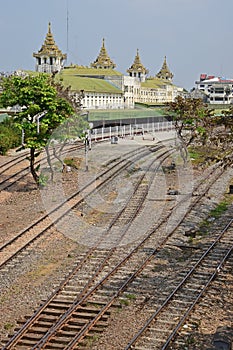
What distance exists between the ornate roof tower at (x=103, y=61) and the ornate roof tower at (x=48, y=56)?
2066 cm

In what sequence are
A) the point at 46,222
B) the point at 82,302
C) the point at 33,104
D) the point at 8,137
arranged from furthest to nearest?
the point at 8,137
the point at 33,104
the point at 46,222
the point at 82,302

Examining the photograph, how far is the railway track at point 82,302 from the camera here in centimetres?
956

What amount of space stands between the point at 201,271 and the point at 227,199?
914cm

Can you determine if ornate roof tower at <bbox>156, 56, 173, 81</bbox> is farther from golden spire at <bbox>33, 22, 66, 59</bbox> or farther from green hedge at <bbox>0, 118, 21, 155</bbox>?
green hedge at <bbox>0, 118, 21, 155</bbox>

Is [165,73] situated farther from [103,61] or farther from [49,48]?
[49,48]

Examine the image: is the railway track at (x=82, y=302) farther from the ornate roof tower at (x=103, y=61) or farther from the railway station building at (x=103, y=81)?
the ornate roof tower at (x=103, y=61)

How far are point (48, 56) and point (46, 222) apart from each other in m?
81.5

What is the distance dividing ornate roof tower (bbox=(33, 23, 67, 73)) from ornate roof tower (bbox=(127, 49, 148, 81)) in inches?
1187

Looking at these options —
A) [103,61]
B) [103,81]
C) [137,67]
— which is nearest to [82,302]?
[103,81]

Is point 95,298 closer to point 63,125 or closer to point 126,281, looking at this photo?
point 126,281

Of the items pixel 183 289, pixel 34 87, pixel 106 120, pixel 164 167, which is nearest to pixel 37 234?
pixel 183 289

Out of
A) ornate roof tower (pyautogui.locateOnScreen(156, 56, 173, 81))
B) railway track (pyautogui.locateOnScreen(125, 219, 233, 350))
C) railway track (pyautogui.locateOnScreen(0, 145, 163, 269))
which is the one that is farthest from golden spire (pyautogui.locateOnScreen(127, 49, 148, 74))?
railway track (pyautogui.locateOnScreen(125, 219, 233, 350))

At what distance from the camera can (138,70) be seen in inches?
4806

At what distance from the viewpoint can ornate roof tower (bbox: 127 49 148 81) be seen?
122062mm
